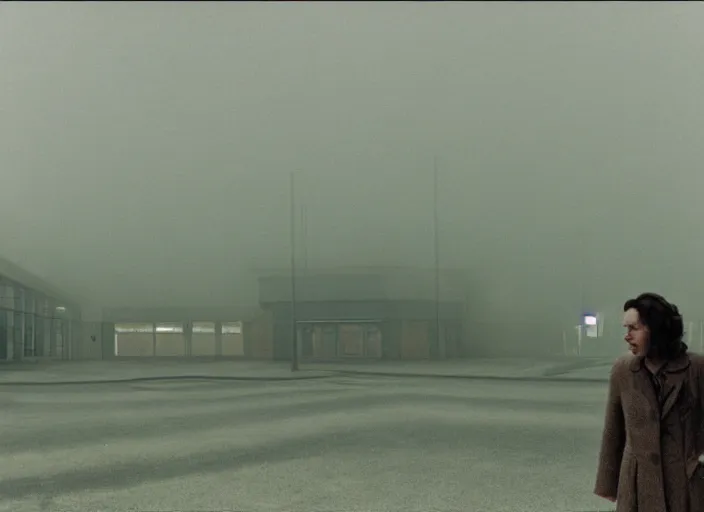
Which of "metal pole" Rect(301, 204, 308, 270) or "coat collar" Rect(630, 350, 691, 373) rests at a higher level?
"metal pole" Rect(301, 204, 308, 270)

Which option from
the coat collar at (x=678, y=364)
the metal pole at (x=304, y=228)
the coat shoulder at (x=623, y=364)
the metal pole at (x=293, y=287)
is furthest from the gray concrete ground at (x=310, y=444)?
the coat collar at (x=678, y=364)

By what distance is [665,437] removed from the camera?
8.52ft

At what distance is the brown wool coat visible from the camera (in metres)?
2.56

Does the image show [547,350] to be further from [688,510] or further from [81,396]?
[81,396]

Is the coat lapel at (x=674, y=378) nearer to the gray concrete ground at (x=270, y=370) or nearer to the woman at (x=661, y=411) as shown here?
the woman at (x=661, y=411)

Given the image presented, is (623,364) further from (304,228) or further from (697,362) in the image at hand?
(304,228)

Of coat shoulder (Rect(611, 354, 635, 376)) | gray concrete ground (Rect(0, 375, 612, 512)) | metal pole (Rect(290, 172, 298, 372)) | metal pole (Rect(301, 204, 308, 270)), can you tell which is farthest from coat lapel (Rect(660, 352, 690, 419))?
metal pole (Rect(301, 204, 308, 270))

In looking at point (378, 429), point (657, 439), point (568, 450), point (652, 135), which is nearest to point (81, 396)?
point (378, 429)

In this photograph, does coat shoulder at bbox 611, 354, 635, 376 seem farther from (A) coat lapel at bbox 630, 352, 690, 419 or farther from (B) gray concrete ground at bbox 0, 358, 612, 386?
(B) gray concrete ground at bbox 0, 358, 612, 386

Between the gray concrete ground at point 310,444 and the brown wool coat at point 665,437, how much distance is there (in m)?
2.24

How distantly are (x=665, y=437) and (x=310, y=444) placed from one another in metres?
2.88

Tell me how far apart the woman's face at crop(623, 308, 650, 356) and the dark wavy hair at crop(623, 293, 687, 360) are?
0.5 inches

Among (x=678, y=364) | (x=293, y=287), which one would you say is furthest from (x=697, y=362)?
(x=293, y=287)

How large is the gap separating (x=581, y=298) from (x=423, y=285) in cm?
114
